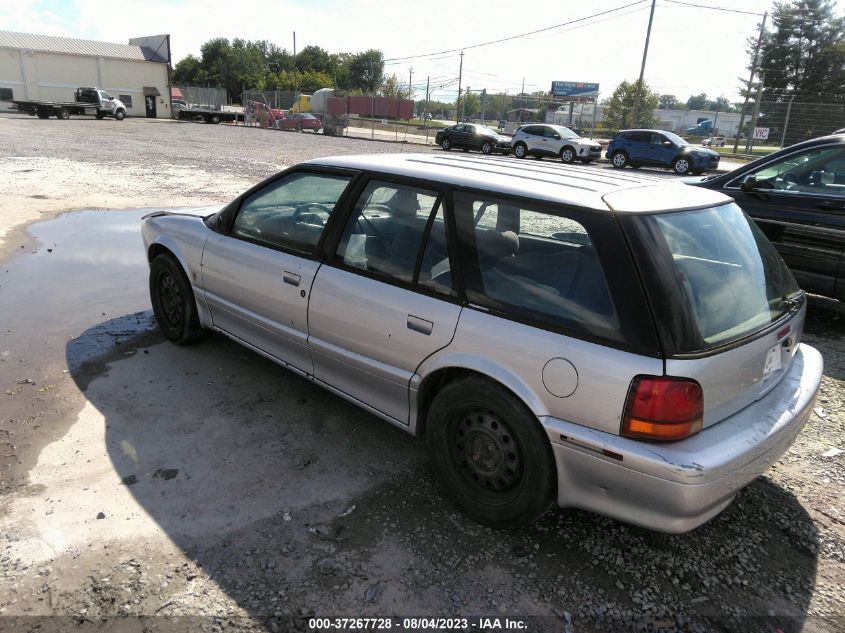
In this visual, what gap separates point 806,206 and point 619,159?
831 inches

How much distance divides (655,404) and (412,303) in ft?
3.99

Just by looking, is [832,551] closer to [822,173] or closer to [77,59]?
[822,173]

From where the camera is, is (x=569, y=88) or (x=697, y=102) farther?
(x=697, y=102)

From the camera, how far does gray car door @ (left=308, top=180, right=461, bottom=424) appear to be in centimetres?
288

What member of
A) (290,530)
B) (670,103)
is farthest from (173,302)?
(670,103)

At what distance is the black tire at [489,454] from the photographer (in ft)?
8.34

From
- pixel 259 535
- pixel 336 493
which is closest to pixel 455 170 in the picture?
pixel 336 493

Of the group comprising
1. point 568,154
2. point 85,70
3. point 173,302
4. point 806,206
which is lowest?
point 173,302

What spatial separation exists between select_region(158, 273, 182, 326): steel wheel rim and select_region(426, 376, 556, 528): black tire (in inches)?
104

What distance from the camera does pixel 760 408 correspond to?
2635mm

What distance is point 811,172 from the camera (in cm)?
557

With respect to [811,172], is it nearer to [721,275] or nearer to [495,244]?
[721,275]

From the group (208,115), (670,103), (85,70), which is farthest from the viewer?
(670,103)

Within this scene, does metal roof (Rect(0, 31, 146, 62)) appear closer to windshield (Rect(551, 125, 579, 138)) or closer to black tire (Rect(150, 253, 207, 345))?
windshield (Rect(551, 125, 579, 138))
